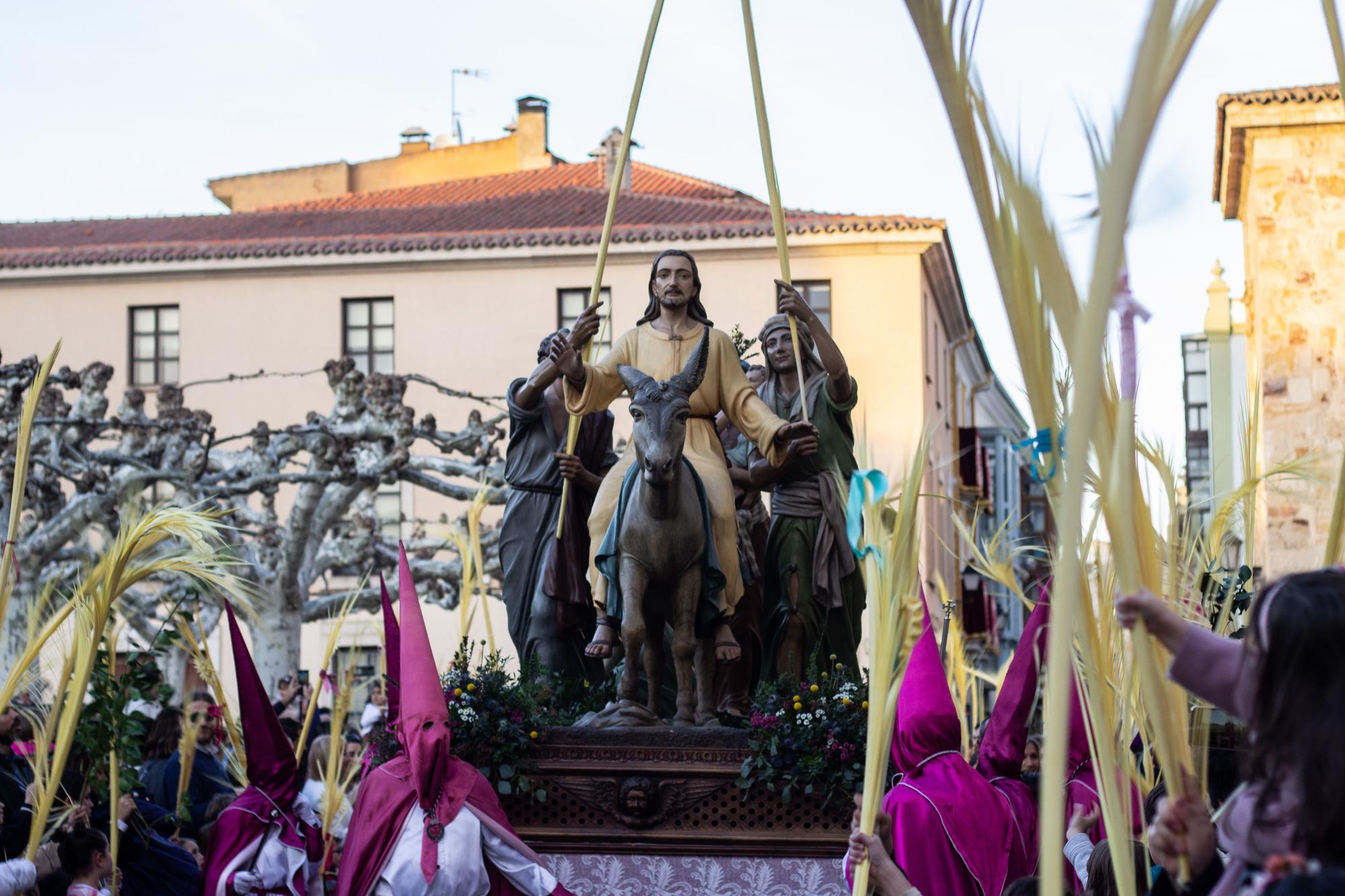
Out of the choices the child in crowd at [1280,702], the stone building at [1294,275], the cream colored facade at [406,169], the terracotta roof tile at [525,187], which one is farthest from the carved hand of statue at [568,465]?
the cream colored facade at [406,169]

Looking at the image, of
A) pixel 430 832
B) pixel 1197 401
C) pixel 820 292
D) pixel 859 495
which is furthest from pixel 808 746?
pixel 1197 401

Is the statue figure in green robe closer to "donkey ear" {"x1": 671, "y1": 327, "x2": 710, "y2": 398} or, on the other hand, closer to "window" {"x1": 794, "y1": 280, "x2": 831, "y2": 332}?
"donkey ear" {"x1": 671, "y1": 327, "x2": 710, "y2": 398}

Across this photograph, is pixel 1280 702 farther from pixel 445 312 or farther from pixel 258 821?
pixel 445 312

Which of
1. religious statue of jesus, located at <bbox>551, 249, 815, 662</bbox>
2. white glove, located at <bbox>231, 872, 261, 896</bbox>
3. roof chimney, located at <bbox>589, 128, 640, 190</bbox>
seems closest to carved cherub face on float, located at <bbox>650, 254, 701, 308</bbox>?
religious statue of jesus, located at <bbox>551, 249, 815, 662</bbox>

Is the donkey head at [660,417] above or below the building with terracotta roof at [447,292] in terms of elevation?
below

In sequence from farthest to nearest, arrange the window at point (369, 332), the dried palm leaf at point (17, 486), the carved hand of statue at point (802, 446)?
1. the window at point (369, 332)
2. the carved hand of statue at point (802, 446)
3. the dried palm leaf at point (17, 486)

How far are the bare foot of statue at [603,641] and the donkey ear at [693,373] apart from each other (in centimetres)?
116

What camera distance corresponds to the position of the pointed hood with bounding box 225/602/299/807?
792 centimetres

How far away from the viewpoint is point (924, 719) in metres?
6.19

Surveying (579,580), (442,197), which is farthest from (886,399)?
(579,580)

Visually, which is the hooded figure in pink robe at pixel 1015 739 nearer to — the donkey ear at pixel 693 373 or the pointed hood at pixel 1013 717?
the pointed hood at pixel 1013 717

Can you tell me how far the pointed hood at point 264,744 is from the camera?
26.0ft

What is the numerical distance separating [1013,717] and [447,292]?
1203 inches

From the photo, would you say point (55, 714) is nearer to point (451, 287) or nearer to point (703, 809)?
point (703, 809)
